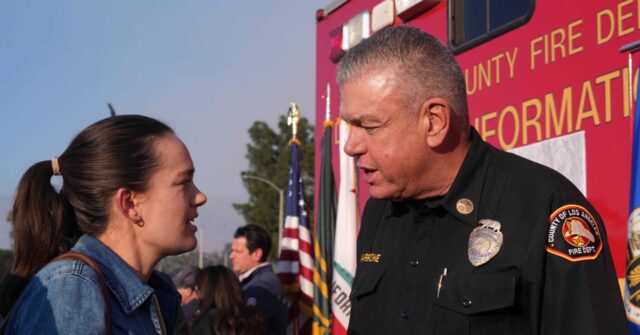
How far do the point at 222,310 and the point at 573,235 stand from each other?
3240 mm

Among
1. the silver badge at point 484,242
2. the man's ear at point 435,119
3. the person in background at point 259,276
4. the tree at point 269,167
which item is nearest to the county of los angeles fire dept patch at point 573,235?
the silver badge at point 484,242

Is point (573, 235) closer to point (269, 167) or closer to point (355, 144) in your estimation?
point (355, 144)

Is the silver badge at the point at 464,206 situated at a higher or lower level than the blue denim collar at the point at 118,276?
higher

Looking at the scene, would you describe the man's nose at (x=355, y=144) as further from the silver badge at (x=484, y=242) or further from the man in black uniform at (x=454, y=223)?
the silver badge at (x=484, y=242)

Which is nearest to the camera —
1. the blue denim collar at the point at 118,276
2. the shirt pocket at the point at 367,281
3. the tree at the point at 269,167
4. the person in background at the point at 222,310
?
the blue denim collar at the point at 118,276

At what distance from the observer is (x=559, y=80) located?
316 centimetres

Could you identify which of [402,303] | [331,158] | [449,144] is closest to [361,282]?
[402,303]

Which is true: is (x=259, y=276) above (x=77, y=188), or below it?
below

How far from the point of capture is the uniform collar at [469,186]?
2219 millimetres

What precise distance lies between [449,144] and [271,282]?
12.9ft

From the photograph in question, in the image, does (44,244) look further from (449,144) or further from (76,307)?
(449,144)

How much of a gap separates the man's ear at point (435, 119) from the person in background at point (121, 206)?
78 centimetres

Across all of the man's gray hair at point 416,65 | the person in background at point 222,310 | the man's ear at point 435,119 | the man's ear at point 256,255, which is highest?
the man's gray hair at point 416,65

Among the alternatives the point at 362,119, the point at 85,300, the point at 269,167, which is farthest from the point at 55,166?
the point at 269,167
